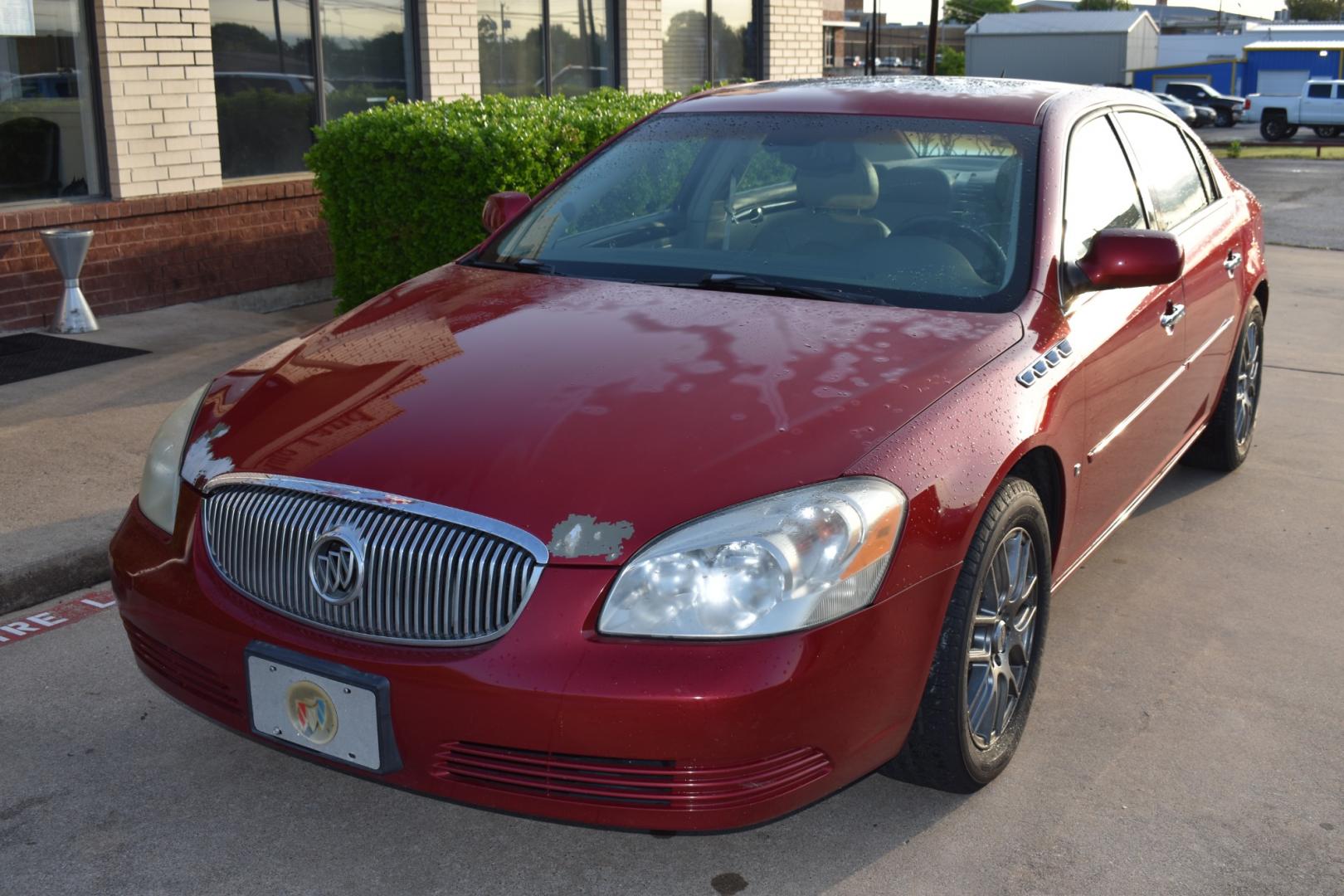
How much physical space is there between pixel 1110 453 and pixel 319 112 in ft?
27.3

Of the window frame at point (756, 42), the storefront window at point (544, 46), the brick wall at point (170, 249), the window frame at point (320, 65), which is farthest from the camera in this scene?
the window frame at point (756, 42)

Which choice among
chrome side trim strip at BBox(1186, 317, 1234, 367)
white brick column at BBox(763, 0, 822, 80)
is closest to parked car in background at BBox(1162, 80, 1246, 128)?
white brick column at BBox(763, 0, 822, 80)

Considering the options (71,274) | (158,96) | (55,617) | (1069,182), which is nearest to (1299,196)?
(158,96)

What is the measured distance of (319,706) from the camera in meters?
2.80

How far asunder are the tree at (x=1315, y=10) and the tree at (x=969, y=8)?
3187 cm

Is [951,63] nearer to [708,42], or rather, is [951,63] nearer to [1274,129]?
[1274,129]

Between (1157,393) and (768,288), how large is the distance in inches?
56.4

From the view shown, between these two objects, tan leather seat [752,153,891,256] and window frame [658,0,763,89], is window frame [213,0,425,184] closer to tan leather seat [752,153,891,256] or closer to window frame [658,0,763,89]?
window frame [658,0,763,89]

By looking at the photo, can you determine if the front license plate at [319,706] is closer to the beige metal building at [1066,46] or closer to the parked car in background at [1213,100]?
the parked car in background at [1213,100]

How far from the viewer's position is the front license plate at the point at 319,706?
2.74 metres

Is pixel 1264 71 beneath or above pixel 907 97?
above

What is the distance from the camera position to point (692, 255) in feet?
13.4

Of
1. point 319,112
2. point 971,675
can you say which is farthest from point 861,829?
point 319,112

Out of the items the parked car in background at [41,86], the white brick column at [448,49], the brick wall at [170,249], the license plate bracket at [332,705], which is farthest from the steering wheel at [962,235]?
the white brick column at [448,49]
